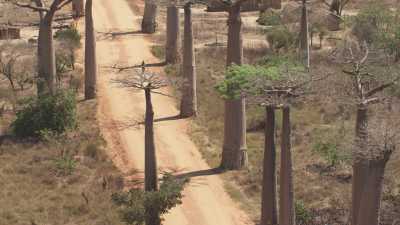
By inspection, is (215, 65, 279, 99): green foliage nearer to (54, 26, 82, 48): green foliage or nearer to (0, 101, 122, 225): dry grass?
(0, 101, 122, 225): dry grass

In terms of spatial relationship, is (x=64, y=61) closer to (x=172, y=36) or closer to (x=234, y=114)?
(x=172, y=36)

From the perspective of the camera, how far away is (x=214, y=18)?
34500 millimetres

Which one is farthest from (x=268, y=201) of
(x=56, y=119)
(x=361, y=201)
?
(x=56, y=119)

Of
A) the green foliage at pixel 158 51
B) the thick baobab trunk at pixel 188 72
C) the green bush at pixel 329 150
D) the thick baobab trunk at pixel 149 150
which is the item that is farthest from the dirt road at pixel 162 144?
the green bush at pixel 329 150

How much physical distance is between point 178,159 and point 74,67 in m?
8.88

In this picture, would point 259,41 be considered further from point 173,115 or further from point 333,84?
point 333,84

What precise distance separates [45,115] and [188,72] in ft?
12.9

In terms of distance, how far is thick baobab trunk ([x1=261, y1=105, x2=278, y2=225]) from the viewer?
12.4 meters

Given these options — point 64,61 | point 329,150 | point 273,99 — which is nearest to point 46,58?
point 64,61

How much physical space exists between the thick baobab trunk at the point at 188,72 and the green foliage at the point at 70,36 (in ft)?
26.8

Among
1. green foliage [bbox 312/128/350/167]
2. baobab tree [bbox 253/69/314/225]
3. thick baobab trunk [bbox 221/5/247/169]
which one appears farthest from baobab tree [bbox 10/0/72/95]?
baobab tree [bbox 253/69/314/225]

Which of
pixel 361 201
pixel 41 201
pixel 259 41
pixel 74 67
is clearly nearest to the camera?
pixel 361 201

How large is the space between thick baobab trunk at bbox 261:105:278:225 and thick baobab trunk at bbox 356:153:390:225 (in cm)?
210

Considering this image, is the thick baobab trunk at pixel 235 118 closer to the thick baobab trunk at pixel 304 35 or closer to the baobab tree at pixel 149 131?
the baobab tree at pixel 149 131
